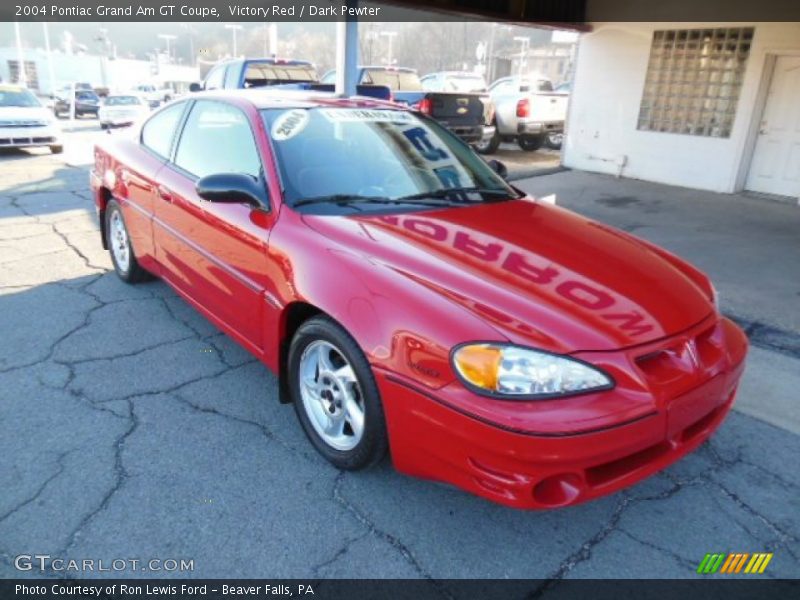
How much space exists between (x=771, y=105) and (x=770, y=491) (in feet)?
28.2

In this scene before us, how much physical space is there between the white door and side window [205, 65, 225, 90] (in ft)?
30.6

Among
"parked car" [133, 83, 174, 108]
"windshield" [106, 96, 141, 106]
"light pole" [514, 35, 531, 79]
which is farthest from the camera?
"light pole" [514, 35, 531, 79]

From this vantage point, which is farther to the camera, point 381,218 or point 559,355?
point 381,218

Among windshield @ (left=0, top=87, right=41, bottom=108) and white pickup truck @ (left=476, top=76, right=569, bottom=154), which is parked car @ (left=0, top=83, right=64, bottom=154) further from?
white pickup truck @ (left=476, top=76, right=569, bottom=154)

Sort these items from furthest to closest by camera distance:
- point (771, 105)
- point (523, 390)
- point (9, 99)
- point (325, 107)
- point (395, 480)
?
1. point (9, 99)
2. point (771, 105)
3. point (325, 107)
4. point (395, 480)
5. point (523, 390)

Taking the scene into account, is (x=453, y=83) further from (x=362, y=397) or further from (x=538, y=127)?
(x=362, y=397)

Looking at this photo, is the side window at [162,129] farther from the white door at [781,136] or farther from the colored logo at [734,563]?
the white door at [781,136]

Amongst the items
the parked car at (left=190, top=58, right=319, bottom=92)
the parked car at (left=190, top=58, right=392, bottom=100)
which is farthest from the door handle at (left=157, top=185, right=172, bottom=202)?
the parked car at (left=190, top=58, right=319, bottom=92)

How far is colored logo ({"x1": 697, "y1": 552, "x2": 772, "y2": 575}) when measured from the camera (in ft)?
7.11

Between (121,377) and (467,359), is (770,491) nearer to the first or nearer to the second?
(467,359)

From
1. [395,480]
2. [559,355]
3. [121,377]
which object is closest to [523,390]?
[559,355]

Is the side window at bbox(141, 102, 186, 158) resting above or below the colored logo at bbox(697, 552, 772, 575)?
above

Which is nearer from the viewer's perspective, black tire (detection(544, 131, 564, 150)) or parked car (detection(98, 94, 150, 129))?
black tire (detection(544, 131, 564, 150))
